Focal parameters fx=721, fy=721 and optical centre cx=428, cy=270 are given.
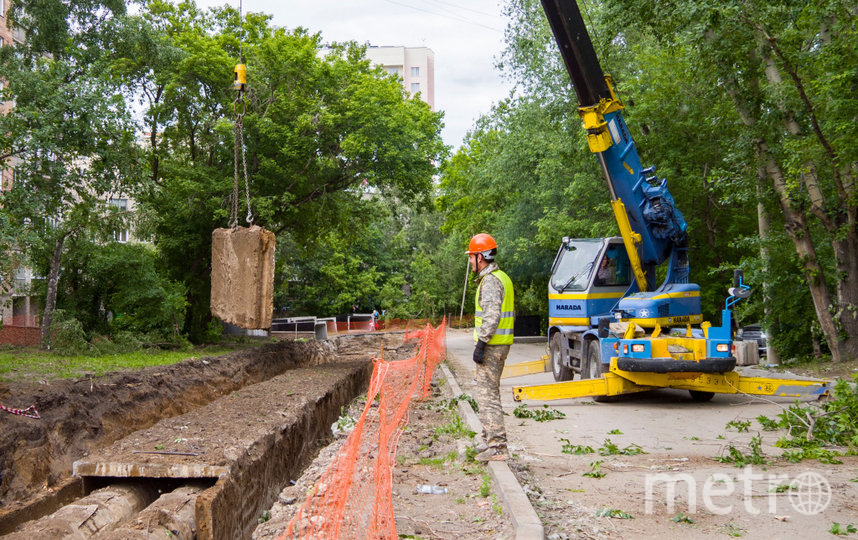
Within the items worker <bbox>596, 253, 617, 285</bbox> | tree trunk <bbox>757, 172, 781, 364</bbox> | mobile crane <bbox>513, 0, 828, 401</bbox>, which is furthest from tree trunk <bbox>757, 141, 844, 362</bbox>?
worker <bbox>596, 253, 617, 285</bbox>

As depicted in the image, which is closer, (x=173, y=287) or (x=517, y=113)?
(x=173, y=287)

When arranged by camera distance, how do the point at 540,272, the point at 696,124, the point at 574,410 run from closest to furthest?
the point at 574,410, the point at 696,124, the point at 540,272

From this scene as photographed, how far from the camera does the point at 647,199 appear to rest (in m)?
12.0

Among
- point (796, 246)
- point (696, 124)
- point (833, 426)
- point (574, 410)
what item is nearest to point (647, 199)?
point (574, 410)

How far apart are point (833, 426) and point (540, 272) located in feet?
73.4

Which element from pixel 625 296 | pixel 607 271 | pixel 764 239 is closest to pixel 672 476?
pixel 625 296

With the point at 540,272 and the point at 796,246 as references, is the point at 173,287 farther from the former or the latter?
the point at 796,246

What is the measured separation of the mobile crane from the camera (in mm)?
10602

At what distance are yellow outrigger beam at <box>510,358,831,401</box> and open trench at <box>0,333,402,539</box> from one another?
12.0 feet

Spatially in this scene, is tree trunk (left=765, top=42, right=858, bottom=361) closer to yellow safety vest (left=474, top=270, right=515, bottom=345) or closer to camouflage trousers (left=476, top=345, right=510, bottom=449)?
yellow safety vest (left=474, top=270, right=515, bottom=345)

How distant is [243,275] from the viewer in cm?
1058

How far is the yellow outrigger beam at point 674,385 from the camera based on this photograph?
10719 millimetres

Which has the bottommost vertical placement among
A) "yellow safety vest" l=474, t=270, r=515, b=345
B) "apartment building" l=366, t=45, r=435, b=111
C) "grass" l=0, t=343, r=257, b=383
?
"grass" l=0, t=343, r=257, b=383

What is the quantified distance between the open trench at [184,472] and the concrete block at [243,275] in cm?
147
